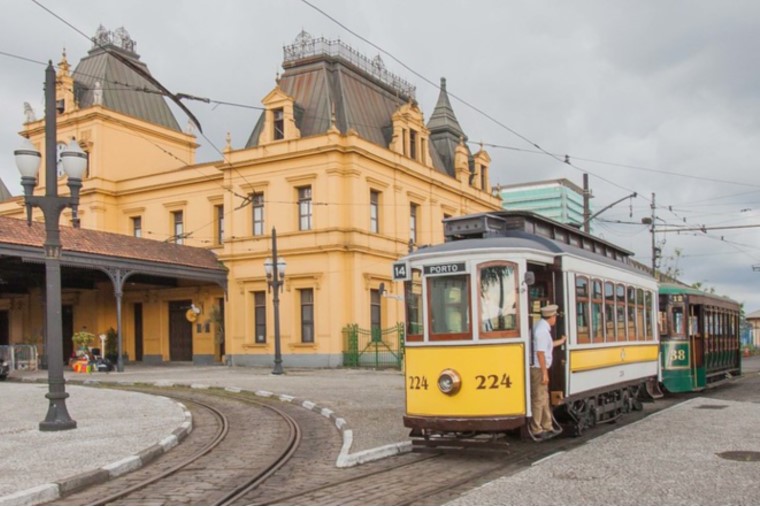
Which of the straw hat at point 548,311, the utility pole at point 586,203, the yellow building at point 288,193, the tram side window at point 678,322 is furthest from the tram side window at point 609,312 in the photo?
the yellow building at point 288,193

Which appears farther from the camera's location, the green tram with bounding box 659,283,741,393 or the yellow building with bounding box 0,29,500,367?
the yellow building with bounding box 0,29,500,367

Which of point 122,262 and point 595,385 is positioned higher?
point 122,262

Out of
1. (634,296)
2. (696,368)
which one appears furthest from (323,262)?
(634,296)

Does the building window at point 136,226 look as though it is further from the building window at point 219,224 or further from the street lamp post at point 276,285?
the street lamp post at point 276,285

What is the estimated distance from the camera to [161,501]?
8117mm

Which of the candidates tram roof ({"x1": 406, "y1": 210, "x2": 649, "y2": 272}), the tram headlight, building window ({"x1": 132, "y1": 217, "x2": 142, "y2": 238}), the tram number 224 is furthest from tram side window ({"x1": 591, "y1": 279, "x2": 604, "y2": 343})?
building window ({"x1": 132, "y1": 217, "x2": 142, "y2": 238})

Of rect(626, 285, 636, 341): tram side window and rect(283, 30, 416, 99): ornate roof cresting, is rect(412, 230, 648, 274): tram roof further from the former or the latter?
rect(283, 30, 416, 99): ornate roof cresting

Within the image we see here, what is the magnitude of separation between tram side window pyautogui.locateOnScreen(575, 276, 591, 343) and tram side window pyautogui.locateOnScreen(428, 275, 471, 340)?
87.3 inches

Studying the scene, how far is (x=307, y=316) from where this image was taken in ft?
113

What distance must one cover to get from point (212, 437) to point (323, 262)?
69.6 feet

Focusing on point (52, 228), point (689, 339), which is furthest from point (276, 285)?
point (52, 228)

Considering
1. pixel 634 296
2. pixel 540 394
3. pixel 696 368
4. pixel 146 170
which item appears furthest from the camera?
pixel 146 170

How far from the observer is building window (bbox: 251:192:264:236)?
35.8 m

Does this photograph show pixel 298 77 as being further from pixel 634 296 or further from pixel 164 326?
pixel 634 296
